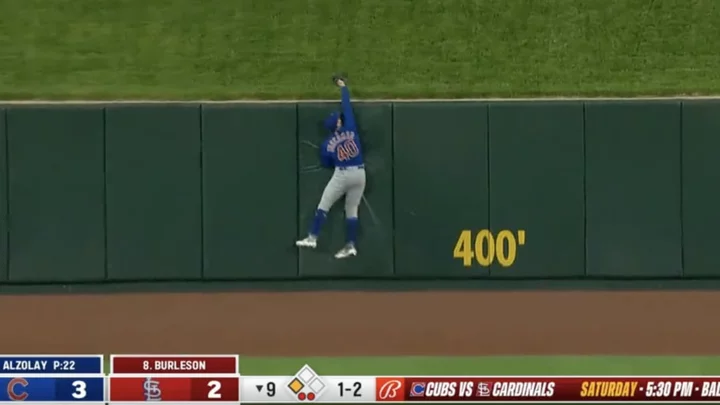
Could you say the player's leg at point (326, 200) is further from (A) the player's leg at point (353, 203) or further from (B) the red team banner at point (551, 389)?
(B) the red team banner at point (551, 389)

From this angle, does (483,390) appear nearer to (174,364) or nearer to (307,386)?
(307,386)

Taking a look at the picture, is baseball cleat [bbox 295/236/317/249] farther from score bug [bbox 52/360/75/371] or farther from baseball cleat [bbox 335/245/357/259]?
score bug [bbox 52/360/75/371]

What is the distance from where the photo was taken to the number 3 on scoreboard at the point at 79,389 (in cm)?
746

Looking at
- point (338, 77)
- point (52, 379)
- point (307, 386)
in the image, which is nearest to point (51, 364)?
point (52, 379)

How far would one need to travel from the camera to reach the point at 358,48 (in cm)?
833

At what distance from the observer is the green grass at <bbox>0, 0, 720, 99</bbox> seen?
320 inches

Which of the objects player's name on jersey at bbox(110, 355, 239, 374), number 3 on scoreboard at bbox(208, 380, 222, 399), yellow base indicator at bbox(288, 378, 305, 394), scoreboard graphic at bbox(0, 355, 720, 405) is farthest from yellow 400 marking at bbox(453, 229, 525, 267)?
number 3 on scoreboard at bbox(208, 380, 222, 399)

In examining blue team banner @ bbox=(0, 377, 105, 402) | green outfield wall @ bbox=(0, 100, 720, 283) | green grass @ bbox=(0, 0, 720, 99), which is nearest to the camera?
blue team banner @ bbox=(0, 377, 105, 402)

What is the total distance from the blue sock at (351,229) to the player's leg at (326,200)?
220mm

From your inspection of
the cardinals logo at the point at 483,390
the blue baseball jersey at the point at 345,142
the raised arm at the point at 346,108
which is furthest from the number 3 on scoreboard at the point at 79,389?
the cardinals logo at the point at 483,390

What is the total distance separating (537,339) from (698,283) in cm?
160

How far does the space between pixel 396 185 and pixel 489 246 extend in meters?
1.03

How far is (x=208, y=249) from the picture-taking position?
7973 mm

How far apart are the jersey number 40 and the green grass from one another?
1.90 feet
